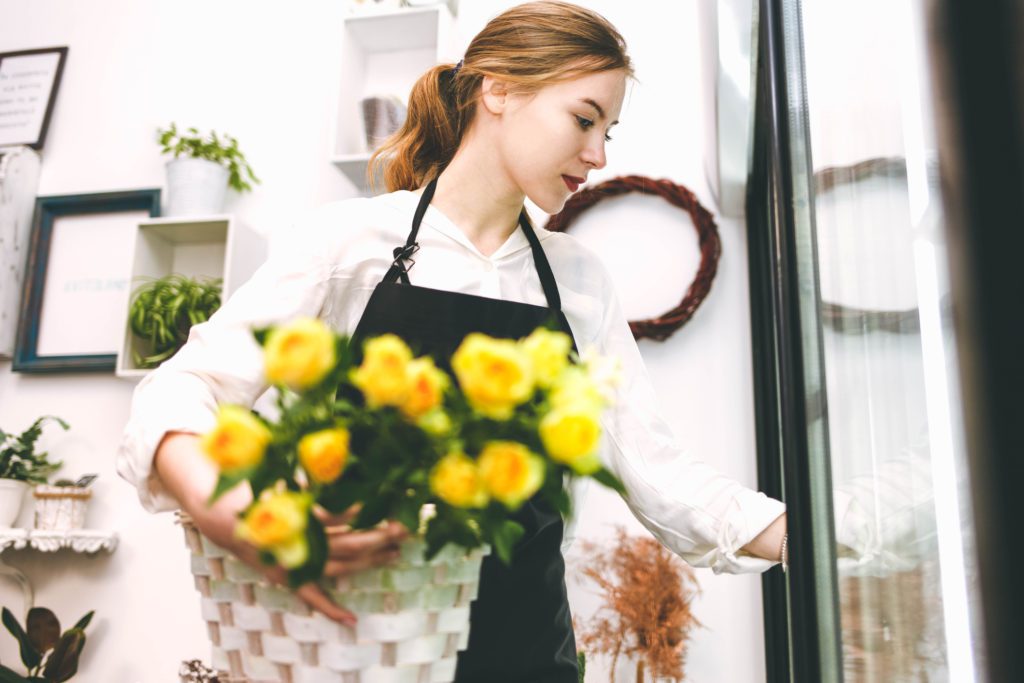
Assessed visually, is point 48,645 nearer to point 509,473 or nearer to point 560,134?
point 560,134

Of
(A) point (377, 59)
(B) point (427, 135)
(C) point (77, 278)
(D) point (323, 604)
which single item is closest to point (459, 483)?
(D) point (323, 604)

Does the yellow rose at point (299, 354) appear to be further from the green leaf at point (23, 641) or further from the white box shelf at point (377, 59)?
the green leaf at point (23, 641)

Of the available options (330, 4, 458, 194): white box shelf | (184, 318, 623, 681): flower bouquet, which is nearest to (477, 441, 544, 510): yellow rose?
(184, 318, 623, 681): flower bouquet

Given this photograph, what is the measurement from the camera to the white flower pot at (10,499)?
2.23 metres

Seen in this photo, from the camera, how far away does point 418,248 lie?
109 centimetres

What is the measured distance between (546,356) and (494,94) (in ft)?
2.59

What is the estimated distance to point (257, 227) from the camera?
251 centimetres

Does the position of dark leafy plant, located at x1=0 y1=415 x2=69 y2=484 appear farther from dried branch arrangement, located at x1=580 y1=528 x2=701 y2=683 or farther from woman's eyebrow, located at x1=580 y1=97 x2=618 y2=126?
woman's eyebrow, located at x1=580 y1=97 x2=618 y2=126

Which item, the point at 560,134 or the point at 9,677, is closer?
the point at 560,134

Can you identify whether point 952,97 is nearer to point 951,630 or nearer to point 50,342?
point 951,630

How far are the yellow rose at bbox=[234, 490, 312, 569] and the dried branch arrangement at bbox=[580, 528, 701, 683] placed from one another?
144cm

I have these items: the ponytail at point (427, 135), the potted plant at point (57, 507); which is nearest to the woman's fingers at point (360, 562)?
the ponytail at point (427, 135)

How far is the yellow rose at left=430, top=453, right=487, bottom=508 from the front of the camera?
1.36 feet

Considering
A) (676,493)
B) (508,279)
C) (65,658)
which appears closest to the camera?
(676,493)
